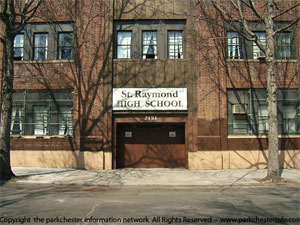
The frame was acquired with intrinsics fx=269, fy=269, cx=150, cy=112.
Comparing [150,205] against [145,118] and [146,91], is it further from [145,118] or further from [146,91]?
[146,91]

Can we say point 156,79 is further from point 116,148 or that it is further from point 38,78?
point 38,78

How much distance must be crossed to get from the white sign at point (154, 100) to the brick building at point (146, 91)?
0.06m

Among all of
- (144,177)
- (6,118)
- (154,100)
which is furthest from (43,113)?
(144,177)

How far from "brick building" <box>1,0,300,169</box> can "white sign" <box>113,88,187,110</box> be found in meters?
0.06

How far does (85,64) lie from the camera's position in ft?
49.8

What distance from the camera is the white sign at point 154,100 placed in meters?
14.8

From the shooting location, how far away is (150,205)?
24.3ft

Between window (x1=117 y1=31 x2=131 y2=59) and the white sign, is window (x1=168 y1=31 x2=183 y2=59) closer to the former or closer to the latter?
the white sign

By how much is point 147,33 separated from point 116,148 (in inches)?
271

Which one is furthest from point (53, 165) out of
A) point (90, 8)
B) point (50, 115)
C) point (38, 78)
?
point (90, 8)

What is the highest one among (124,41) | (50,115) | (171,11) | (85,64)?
(171,11)

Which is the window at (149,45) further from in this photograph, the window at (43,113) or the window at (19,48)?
the window at (19,48)

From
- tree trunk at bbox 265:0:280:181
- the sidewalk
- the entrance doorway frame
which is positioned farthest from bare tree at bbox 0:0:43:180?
tree trunk at bbox 265:0:280:181

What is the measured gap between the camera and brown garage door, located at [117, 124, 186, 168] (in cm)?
1543
